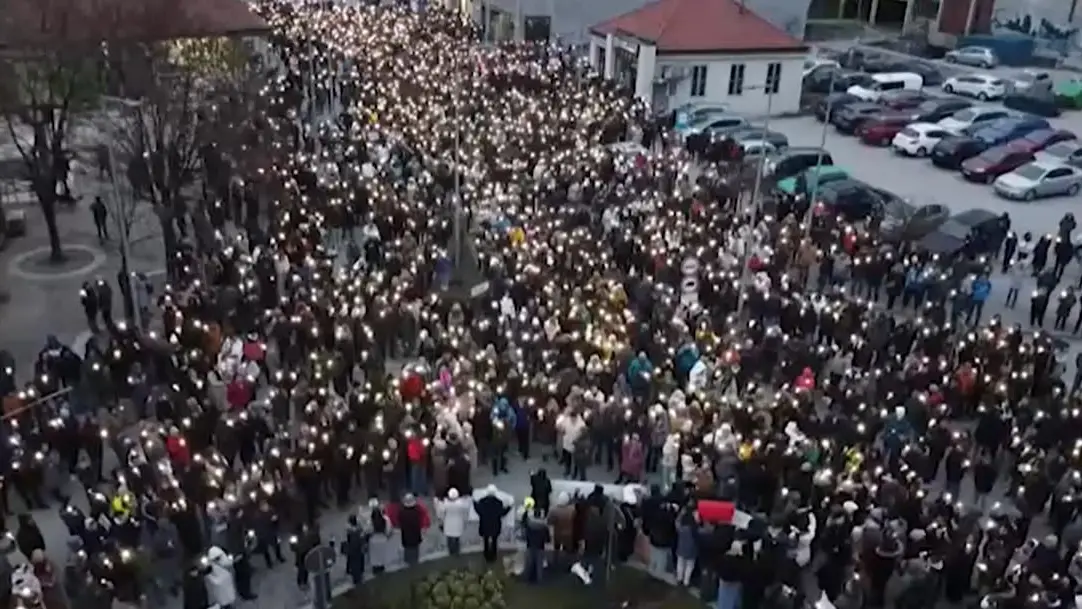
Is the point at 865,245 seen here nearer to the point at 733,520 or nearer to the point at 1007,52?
the point at 733,520

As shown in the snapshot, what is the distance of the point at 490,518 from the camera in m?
12.2

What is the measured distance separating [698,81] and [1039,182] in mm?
12181

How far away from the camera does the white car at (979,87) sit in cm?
3834

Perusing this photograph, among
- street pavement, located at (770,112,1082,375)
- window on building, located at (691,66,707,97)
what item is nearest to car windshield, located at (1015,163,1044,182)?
A: street pavement, located at (770,112,1082,375)

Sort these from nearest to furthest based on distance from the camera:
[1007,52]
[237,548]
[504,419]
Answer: [237,548], [504,419], [1007,52]

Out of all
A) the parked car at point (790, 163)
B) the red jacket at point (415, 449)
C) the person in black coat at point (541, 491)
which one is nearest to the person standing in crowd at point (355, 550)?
the red jacket at point (415, 449)

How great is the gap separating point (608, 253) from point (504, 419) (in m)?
6.09

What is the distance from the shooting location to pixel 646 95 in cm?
3478

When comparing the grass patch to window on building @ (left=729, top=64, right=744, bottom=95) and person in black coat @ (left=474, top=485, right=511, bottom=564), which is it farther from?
window on building @ (left=729, top=64, right=744, bottom=95)

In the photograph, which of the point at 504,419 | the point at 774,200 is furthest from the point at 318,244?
the point at 774,200

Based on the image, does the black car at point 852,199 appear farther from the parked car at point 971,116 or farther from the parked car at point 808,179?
the parked car at point 971,116

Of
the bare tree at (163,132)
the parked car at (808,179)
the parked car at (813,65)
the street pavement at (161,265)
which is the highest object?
the bare tree at (163,132)

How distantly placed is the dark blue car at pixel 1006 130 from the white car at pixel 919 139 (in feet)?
3.61

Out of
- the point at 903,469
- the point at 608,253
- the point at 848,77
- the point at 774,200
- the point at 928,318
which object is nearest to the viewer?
the point at 903,469
